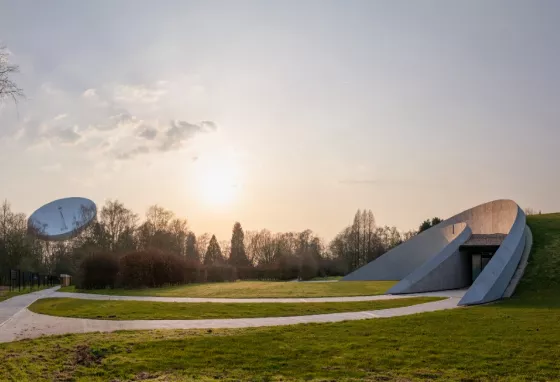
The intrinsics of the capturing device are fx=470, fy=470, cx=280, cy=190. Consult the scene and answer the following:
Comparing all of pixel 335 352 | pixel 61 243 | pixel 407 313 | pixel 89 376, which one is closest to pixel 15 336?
A: pixel 89 376

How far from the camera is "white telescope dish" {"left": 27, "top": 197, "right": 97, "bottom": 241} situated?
53.5 metres

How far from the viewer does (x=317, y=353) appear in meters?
9.63

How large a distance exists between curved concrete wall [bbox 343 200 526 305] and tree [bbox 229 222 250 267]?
37.7 meters

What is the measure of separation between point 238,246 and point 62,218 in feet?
93.1

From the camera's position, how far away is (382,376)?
7.88 meters

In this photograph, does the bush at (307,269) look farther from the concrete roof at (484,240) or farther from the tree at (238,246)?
the concrete roof at (484,240)

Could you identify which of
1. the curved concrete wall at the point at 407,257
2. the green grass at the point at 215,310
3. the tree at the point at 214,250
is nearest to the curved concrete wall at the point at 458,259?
the curved concrete wall at the point at 407,257

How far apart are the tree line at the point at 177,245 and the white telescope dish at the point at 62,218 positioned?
1285 mm

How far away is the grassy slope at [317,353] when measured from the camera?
815cm

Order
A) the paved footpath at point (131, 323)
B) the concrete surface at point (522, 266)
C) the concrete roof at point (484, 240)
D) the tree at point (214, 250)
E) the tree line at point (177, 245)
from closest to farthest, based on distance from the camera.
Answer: the paved footpath at point (131, 323), the concrete surface at point (522, 266), the concrete roof at point (484, 240), the tree line at point (177, 245), the tree at point (214, 250)

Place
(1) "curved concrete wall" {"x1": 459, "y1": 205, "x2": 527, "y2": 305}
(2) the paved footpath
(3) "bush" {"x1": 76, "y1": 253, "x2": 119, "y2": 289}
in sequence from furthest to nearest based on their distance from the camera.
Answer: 1. (3) "bush" {"x1": 76, "y1": 253, "x2": 119, "y2": 289}
2. (1) "curved concrete wall" {"x1": 459, "y1": 205, "x2": 527, "y2": 305}
3. (2) the paved footpath

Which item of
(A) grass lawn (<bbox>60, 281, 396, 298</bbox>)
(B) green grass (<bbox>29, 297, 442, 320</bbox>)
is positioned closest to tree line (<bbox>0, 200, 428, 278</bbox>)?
(A) grass lawn (<bbox>60, 281, 396, 298</bbox>)

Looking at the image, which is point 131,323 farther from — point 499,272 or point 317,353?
point 499,272

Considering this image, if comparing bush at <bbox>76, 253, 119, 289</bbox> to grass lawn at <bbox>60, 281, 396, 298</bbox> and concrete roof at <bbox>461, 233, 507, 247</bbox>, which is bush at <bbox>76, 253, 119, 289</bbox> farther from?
concrete roof at <bbox>461, 233, 507, 247</bbox>
